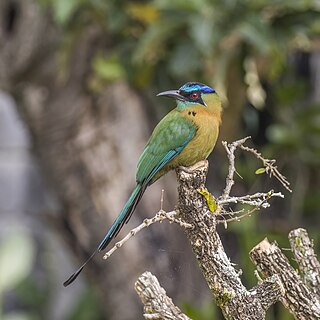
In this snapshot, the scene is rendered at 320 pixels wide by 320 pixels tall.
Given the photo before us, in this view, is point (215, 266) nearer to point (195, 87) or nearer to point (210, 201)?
point (210, 201)

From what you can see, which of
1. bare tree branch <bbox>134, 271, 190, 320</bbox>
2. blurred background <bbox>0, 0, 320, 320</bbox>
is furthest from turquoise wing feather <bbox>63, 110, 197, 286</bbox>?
blurred background <bbox>0, 0, 320, 320</bbox>

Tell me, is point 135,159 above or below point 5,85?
below

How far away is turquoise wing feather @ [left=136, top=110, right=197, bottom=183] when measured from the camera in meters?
2.06

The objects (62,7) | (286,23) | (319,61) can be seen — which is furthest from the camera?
(319,61)

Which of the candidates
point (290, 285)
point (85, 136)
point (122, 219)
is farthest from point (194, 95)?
point (85, 136)

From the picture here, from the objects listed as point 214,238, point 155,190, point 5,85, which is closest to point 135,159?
point 155,190

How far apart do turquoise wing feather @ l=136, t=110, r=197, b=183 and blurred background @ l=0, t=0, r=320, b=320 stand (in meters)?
1.60

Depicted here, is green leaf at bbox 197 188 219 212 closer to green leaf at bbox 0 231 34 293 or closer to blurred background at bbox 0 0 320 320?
blurred background at bbox 0 0 320 320

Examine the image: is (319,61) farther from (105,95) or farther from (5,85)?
(5,85)

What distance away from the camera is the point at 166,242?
4039mm

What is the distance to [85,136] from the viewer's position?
420 cm

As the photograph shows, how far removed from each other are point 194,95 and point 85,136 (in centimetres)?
221

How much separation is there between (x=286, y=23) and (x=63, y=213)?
4.74 feet

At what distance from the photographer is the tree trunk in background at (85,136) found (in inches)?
163
